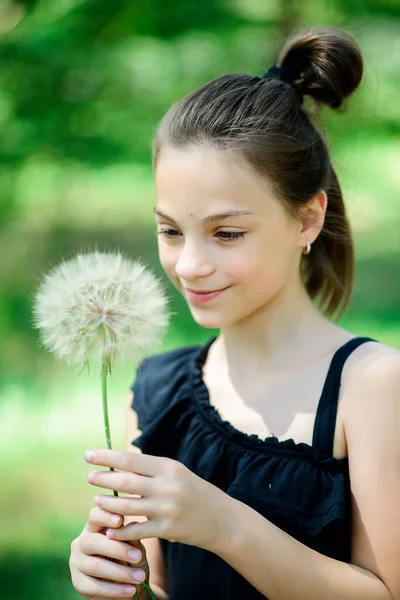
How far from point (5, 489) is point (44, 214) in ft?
6.51

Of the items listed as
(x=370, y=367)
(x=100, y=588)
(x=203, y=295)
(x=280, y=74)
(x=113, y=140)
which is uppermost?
(x=113, y=140)

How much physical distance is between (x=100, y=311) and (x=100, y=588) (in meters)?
0.39

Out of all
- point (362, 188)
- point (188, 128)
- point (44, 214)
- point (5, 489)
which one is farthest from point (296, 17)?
point (188, 128)

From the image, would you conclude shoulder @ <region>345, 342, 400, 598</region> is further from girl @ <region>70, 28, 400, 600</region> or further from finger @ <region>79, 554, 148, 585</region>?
finger @ <region>79, 554, 148, 585</region>

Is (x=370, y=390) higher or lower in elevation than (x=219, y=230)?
lower

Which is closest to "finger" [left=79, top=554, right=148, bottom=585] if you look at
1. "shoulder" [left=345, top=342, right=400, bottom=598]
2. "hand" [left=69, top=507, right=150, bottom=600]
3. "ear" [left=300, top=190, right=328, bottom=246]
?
"hand" [left=69, top=507, right=150, bottom=600]

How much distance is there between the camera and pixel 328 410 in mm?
1318

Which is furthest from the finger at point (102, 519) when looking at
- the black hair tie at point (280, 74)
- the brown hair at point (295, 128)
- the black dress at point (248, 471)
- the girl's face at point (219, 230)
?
the black hair tie at point (280, 74)

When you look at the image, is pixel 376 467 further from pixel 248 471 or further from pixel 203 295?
pixel 203 295

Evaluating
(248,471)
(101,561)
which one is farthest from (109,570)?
(248,471)

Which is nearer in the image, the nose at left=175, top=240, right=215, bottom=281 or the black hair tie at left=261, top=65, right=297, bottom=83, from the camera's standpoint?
the nose at left=175, top=240, right=215, bottom=281

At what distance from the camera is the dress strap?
1.31 metres

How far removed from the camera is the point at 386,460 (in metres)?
1.23

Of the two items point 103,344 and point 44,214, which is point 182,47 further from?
point 103,344
